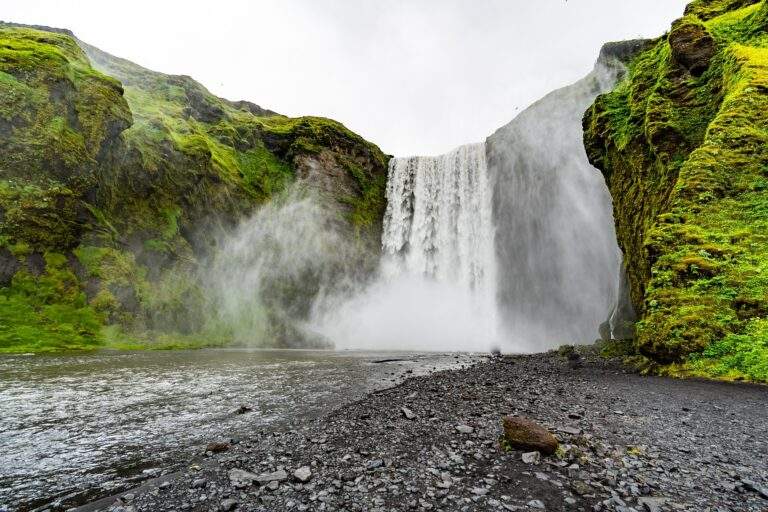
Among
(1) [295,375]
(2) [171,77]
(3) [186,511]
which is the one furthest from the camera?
(2) [171,77]

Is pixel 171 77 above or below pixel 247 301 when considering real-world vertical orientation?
above

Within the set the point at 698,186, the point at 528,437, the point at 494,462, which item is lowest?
the point at 494,462

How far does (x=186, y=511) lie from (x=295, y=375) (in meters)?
12.3

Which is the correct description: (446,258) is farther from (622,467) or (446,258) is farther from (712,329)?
(622,467)

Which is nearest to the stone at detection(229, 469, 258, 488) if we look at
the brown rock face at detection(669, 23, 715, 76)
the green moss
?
the brown rock face at detection(669, 23, 715, 76)

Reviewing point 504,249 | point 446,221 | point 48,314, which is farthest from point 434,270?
point 48,314

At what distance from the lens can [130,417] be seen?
988 cm

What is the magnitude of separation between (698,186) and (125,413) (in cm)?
2166

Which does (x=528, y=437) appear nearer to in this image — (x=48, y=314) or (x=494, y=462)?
(x=494, y=462)

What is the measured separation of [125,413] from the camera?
10.3 metres

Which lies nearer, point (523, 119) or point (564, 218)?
point (564, 218)

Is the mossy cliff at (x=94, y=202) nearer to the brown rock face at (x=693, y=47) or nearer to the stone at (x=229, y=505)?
the stone at (x=229, y=505)

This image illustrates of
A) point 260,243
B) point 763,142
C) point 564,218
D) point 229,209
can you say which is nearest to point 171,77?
point 229,209

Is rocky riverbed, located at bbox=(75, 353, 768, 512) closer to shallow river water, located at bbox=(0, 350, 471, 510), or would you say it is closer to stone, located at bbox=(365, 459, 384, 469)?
stone, located at bbox=(365, 459, 384, 469)
